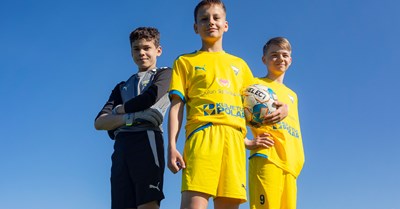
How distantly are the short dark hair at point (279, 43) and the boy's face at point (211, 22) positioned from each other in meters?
1.57

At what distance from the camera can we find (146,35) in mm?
6043

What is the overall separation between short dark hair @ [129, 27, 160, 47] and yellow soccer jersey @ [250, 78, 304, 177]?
57.7 inches

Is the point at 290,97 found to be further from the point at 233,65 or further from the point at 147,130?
the point at 147,130

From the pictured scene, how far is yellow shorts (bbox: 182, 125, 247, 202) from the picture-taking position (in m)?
4.19

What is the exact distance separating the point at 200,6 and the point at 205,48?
47 cm

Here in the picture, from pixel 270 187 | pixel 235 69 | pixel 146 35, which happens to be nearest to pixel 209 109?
pixel 235 69

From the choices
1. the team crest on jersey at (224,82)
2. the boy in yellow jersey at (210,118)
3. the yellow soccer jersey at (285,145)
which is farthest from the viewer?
the yellow soccer jersey at (285,145)

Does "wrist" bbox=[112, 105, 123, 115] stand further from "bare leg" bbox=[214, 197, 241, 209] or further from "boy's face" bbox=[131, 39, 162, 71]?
"bare leg" bbox=[214, 197, 241, 209]

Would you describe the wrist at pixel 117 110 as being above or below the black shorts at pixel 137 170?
above

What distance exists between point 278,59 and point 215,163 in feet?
8.28

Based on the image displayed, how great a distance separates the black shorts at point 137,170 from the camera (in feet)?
16.8

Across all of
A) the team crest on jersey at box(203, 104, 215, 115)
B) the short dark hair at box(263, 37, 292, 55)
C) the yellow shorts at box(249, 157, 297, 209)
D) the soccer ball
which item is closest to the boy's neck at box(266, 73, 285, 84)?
the short dark hair at box(263, 37, 292, 55)

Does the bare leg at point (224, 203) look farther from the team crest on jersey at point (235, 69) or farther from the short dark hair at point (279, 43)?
the short dark hair at point (279, 43)

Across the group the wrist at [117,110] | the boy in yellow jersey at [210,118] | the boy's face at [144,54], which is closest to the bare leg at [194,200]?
the boy in yellow jersey at [210,118]
